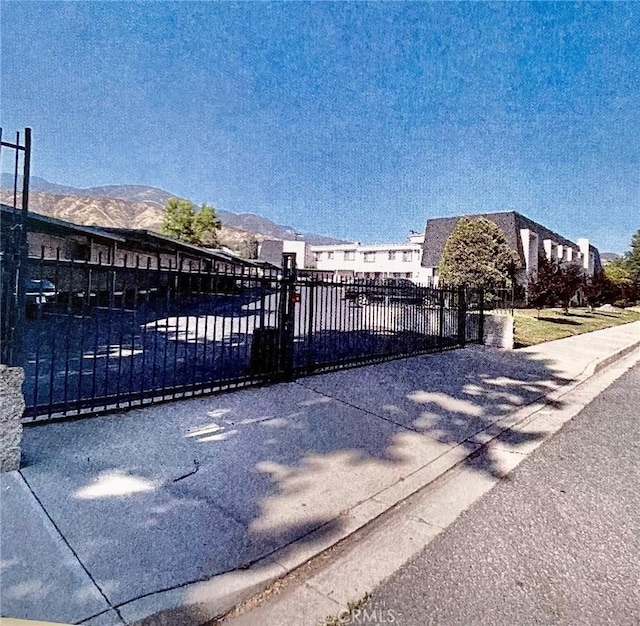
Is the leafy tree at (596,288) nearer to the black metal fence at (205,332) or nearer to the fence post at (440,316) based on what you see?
the fence post at (440,316)

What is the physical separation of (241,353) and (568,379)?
6.83 metres

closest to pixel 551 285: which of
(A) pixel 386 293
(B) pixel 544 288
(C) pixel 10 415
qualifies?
(B) pixel 544 288

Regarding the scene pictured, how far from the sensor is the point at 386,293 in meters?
9.05

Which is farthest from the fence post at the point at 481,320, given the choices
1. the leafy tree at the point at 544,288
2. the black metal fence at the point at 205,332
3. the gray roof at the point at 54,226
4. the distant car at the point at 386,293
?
the gray roof at the point at 54,226

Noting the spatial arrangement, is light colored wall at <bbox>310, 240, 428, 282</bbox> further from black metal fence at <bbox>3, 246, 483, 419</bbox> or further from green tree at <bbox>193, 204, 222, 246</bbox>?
black metal fence at <bbox>3, 246, 483, 419</bbox>

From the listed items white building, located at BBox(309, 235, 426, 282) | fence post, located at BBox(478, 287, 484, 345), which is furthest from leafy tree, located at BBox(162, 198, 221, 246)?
fence post, located at BBox(478, 287, 484, 345)

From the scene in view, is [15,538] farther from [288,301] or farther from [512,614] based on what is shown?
[288,301]

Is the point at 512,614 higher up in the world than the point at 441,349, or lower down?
lower down

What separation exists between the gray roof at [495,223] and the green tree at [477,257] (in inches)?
337

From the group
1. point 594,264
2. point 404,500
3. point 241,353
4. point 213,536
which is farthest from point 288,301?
point 594,264

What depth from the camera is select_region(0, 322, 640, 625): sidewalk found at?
7.10 ft

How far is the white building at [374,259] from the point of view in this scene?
53.1 meters

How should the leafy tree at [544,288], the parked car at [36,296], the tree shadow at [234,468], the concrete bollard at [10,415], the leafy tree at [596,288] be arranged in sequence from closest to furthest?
the tree shadow at [234,468], the concrete bollard at [10,415], the parked car at [36,296], the leafy tree at [544,288], the leafy tree at [596,288]

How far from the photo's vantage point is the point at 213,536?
2.63m
